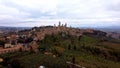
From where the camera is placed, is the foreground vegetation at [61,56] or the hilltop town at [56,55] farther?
the hilltop town at [56,55]

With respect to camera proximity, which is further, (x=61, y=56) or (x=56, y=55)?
(x=56, y=55)

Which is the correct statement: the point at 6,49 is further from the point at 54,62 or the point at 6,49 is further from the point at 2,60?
the point at 54,62

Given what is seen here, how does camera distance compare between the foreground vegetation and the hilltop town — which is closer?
the foreground vegetation

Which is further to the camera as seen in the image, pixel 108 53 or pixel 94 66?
pixel 108 53

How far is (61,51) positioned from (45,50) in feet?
9.31

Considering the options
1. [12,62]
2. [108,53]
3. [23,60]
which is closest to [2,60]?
[12,62]

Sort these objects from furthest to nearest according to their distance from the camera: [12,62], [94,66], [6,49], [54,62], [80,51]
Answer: [6,49] < [80,51] < [12,62] < [94,66] < [54,62]

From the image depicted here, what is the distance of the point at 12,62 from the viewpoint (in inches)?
1427

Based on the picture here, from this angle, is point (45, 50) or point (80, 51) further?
point (80, 51)

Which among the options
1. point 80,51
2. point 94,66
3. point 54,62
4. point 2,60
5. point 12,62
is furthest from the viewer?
point 80,51

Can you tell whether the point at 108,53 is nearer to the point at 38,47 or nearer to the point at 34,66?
the point at 38,47

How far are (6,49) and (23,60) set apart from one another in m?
16.7

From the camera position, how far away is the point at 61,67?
29.0m

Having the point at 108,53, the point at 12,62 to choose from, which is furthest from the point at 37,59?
the point at 108,53
